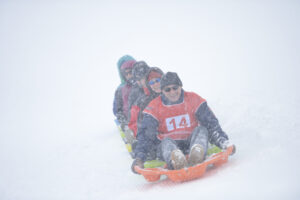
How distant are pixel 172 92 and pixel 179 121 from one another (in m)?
0.36

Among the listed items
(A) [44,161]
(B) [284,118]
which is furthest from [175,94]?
(A) [44,161]

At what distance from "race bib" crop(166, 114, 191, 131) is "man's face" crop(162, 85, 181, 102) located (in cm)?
22

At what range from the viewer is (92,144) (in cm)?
548

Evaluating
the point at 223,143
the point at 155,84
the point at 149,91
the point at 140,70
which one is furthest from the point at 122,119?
the point at 223,143

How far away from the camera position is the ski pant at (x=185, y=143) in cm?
269

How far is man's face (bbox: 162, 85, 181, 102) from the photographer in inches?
119

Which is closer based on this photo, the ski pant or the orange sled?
the orange sled

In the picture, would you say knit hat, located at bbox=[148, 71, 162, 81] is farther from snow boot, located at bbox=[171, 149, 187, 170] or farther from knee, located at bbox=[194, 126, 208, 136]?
snow boot, located at bbox=[171, 149, 187, 170]

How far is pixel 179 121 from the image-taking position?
10.2 feet

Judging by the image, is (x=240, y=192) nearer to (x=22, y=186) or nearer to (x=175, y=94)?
(x=175, y=94)

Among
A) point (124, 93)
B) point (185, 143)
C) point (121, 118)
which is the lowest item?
Result: point (185, 143)

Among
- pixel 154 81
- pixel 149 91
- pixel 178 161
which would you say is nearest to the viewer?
pixel 178 161

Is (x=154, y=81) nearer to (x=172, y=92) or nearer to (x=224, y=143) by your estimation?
(x=172, y=92)

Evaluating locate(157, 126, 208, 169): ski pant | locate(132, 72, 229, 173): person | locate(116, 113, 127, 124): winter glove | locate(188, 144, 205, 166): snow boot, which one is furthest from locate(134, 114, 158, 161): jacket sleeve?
locate(116, 113, 127, 124): winter glove
